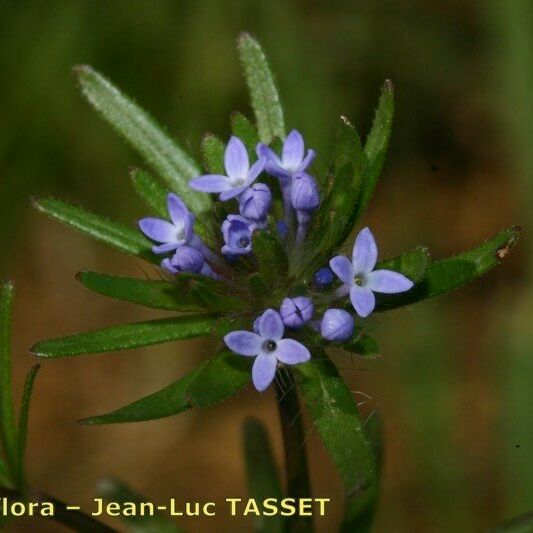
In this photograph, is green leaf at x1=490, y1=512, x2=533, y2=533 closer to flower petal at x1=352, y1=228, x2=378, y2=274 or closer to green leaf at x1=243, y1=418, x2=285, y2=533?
green leaf at x1=243, y1=418, x2=285, y2=533

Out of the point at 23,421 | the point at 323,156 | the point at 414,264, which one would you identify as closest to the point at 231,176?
the point at 414,264

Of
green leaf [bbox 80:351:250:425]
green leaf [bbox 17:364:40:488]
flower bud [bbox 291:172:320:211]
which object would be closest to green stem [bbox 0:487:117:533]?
green leaf [bbox 17:364:40:488]

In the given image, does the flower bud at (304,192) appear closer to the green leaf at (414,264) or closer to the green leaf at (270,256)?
the green leaf at (270,256)

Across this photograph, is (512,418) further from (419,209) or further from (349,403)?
(349,403)

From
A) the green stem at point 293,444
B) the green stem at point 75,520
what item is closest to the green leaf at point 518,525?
the green stem at point 293,444

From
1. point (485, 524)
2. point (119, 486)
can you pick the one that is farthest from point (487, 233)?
point (119, 486)

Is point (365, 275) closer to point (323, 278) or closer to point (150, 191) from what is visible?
point (323, 278)
